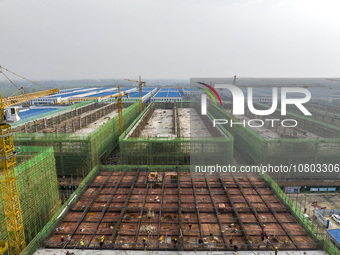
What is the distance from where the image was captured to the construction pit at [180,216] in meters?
15.4

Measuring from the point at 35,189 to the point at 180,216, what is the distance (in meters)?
16.4

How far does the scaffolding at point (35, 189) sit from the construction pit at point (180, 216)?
557 cm

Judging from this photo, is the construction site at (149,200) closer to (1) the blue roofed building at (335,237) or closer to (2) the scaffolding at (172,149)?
(2) the scaffolding at (172,149)

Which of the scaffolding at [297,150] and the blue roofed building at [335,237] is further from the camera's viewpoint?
the scaffolding at [297,150]

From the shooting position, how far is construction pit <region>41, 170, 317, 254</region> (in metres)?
15.4

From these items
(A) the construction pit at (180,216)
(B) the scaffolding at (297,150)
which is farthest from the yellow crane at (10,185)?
(B) the scaffolding at (297,150)

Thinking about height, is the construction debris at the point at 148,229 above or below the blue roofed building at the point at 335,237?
above

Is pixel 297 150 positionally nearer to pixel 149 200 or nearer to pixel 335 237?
pixel 335 237

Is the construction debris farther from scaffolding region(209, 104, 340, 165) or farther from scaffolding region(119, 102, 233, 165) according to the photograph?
scaffolding region(209, 104, 340, 165)

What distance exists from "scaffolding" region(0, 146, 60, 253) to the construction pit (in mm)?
5566

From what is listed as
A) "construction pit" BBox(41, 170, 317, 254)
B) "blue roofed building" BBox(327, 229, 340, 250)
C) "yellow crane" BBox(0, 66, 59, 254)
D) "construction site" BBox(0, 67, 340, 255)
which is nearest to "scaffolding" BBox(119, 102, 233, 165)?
"construction site" BBox(0, 67, 340, 255)

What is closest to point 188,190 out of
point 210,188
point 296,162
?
point 210,188

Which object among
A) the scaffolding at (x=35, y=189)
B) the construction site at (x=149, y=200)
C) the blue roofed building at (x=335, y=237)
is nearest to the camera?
the construction site at (x=149, y=200)

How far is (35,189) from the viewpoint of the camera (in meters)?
23.8
